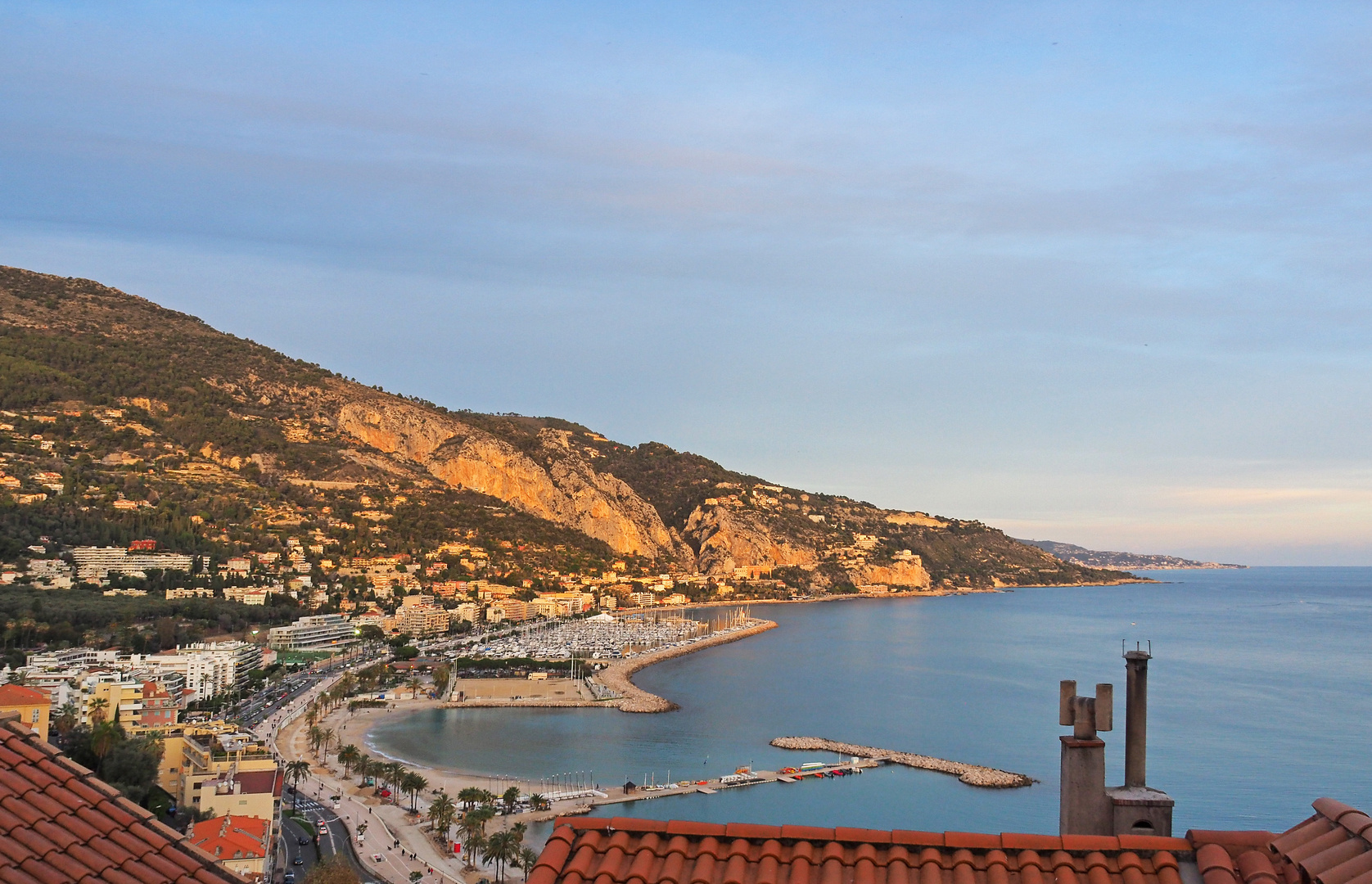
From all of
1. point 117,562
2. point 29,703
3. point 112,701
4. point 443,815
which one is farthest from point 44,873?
point 117,562

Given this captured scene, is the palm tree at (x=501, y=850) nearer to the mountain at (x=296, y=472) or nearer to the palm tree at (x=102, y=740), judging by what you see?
the palm tree at (x=102, y=740)

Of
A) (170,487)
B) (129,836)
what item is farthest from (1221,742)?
(170,487)

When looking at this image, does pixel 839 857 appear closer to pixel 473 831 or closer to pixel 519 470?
pixel 473 831

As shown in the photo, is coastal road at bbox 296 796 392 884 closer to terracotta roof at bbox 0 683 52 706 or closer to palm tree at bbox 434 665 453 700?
terracotta roof at bbox 0 683 52 706

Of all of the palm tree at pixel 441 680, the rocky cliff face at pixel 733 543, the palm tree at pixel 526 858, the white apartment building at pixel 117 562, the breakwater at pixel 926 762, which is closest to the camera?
the palm tree at pixel 526 858

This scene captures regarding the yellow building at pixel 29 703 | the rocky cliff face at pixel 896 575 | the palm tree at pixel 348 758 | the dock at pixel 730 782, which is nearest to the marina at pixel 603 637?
the palm tree at pixel 348 758
